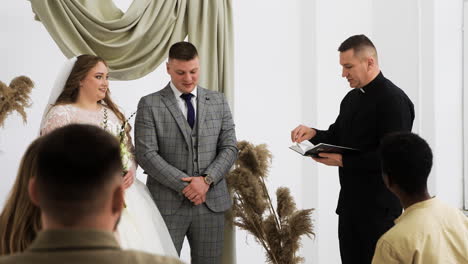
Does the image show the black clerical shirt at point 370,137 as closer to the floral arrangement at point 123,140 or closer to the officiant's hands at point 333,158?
the officiant's hands at point 333,158

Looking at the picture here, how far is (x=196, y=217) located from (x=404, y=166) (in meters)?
1.75

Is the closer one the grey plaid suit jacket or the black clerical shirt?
the black clerical shirt

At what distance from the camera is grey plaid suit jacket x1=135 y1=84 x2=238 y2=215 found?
3.62 metres

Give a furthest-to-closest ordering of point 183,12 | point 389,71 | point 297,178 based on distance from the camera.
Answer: point 297,178, point 389,71, point 183,12

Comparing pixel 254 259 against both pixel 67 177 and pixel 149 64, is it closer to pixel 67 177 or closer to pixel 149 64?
pixel 149 64

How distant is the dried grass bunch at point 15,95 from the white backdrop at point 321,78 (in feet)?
2.90

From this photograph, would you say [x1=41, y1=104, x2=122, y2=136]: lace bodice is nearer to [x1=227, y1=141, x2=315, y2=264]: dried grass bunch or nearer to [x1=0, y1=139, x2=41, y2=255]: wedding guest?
[x1=227, y1=141, x2=315, y2=264]: dried grass bunch

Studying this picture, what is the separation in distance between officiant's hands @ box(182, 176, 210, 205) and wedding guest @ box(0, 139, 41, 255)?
1.76m

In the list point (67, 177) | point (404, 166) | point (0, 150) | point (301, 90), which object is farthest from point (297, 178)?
point (67, 177)

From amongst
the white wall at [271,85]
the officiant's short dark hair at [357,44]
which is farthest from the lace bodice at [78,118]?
the white wall at [271,85]

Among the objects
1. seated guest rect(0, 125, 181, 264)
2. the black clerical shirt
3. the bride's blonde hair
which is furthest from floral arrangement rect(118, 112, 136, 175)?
seated guest rect(0, 125, 181, 264)

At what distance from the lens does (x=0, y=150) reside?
Result: 3965 mm

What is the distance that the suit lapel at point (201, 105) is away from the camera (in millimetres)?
3768

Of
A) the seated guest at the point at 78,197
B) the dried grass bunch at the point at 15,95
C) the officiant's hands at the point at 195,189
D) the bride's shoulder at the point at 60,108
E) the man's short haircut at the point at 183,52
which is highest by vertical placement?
the man's short haircut at the point at 183,52
